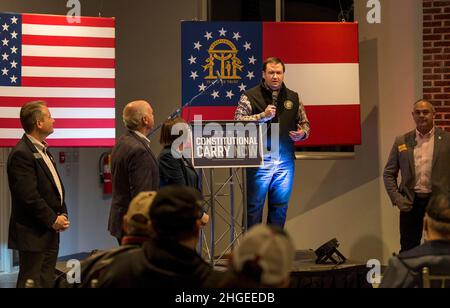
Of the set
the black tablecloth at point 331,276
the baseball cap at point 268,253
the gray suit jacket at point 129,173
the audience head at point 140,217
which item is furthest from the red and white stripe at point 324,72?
the baseball cap at point 268,253

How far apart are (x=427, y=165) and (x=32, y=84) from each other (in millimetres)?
3402

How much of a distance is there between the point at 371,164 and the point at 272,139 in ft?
7.00

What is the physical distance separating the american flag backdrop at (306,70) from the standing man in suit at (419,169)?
0.91 meters

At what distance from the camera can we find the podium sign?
5434mm

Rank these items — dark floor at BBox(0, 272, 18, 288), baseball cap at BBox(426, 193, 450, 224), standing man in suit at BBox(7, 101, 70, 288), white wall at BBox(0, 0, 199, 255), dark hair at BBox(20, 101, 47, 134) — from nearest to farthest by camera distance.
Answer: baseball cap at BBox(426, 193, 450, 224) < standing man in suit at BBox(7, 101, 70, 288) < dark hair at BBox(20, 101, 47, 134) < dark floor at BBox(0, 272, 18, 288) < white wall at BBox(0, 0, 199, 255)

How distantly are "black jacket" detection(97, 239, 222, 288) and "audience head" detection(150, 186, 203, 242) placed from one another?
1.5 inches

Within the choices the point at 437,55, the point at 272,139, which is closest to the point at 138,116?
the point at 272,139

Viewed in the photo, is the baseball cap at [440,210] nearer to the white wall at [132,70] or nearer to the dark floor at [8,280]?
the dark floor at [8,280]

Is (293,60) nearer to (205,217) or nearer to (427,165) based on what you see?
(427,165)

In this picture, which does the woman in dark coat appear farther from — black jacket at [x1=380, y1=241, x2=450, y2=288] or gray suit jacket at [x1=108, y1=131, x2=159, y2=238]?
black jacket at [x1=380, y1=241, x2=450, y2=288]

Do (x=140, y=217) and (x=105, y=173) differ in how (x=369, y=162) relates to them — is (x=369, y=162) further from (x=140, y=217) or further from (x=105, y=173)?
(x=140, y=217)

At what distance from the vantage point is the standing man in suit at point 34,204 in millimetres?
4555

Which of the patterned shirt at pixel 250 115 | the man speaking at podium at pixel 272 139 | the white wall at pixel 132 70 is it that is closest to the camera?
the patterned shirt at pixel 250 115

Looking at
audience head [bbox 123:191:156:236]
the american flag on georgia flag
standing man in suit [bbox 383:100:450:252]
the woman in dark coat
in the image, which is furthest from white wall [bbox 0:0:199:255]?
audience head [bbox 123:191:156:236]
